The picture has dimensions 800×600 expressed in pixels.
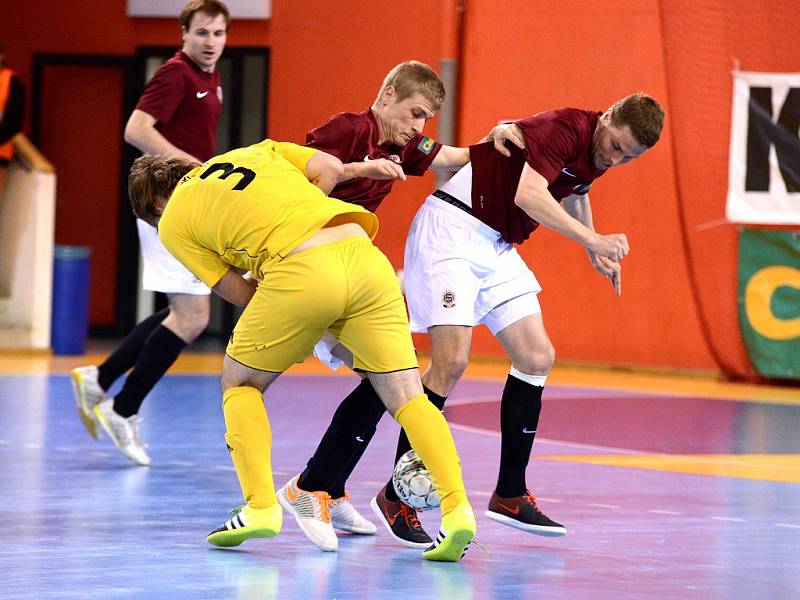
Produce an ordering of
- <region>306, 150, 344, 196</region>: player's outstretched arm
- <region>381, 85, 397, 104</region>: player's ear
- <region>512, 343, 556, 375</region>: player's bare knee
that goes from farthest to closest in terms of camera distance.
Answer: <region>512, 343, 556, 375</region>: player's bare knee, <region>381, 85, 397, 104</region>: player's ear, <region>306, 150, 344, 196</region>: player's outstretched arm

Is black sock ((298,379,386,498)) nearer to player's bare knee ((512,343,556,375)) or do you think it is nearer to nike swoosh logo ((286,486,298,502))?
nike swoosh logo ((286,486,298,502))

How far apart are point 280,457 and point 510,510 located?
196 cm

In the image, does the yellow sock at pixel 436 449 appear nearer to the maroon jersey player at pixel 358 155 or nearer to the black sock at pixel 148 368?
the maroon jersey player at pixel 358 155

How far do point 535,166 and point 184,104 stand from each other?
2433mm

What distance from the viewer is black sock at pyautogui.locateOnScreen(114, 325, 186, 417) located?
6.28 metres

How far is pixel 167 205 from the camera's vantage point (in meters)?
4.32

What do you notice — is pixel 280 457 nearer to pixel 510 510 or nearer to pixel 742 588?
pixel 510 510

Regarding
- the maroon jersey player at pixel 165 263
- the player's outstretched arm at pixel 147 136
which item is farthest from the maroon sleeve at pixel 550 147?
the player's outstretched arm at pixel 147 136

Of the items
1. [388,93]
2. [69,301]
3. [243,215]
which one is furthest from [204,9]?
[69,301]

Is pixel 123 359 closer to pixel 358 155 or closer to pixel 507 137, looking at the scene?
pixel 358 155

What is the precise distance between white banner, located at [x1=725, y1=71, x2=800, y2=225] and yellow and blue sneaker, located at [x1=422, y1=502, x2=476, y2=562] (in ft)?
24.0

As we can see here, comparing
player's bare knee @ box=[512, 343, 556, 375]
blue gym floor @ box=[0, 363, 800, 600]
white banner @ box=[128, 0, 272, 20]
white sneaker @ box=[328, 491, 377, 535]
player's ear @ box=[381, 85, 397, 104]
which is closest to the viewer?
blue gym floor @ box=[0, 363, 800, 600]

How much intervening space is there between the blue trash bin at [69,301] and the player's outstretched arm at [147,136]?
18.6 feet

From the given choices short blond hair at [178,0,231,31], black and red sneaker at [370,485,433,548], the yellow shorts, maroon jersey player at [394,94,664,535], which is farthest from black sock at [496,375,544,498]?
short blond hair at [178,0,231,31]
